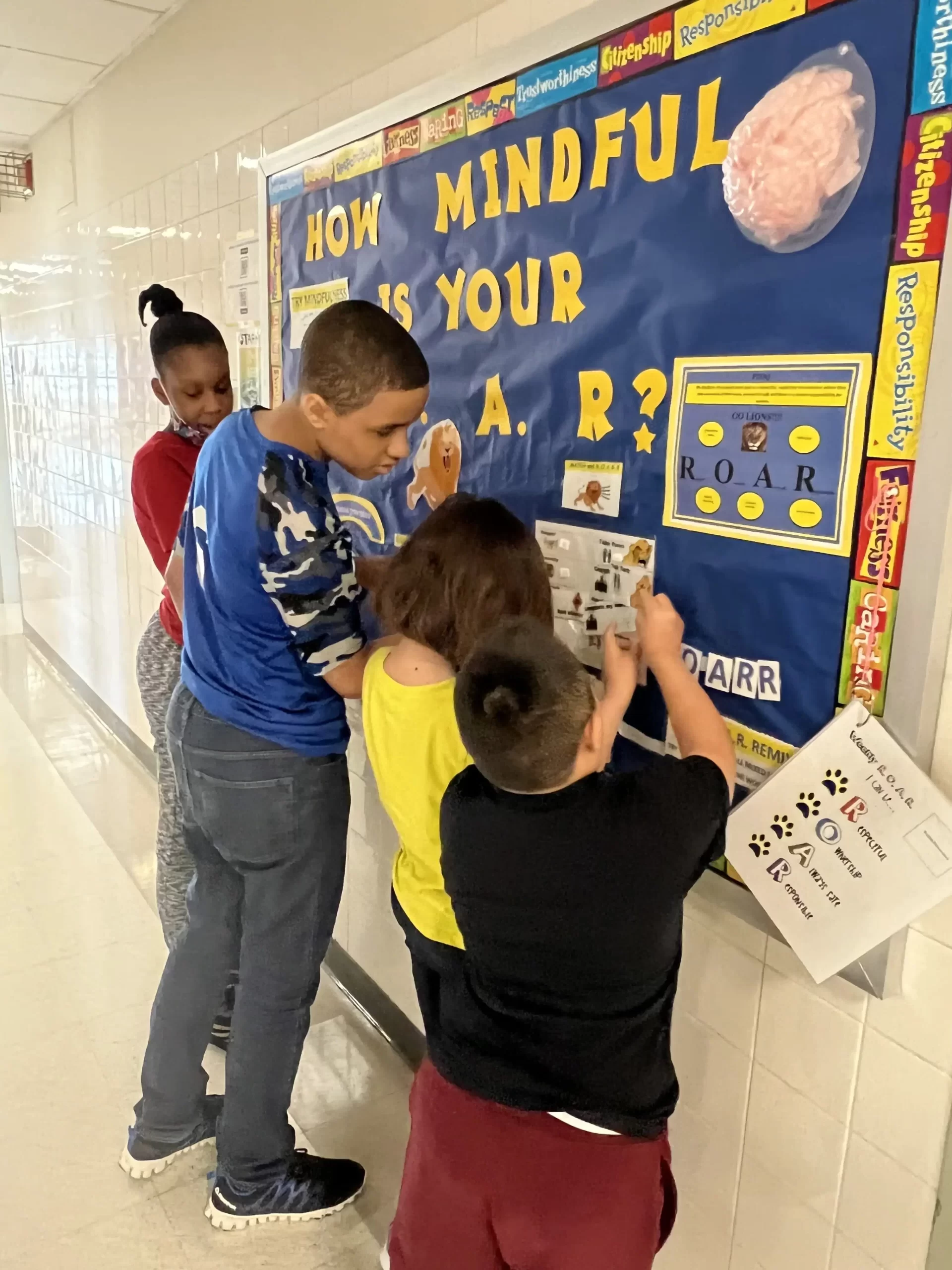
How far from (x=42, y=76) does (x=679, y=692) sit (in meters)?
3.43

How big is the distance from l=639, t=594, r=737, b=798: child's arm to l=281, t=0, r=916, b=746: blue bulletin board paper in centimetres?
5

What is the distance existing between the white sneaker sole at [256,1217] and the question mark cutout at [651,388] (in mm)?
1502

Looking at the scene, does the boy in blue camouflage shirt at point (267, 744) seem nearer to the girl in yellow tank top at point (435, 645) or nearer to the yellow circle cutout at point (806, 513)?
the girl in yellow tank top at point (435, 645)

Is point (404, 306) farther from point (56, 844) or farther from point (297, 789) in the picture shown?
point (56, 844)

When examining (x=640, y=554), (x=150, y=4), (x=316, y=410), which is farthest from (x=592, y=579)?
(x=150, y=4)

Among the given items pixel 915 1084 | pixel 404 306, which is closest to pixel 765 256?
pixel 404 306

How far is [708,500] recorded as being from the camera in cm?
Answer: 113

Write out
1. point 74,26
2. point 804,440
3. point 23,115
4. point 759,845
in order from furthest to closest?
point 23,115, point 74,26, point 759,845, point 804,440

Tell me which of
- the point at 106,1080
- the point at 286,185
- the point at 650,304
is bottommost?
the point at 106,1080

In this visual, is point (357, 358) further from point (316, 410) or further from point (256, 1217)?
point (256, 1217)

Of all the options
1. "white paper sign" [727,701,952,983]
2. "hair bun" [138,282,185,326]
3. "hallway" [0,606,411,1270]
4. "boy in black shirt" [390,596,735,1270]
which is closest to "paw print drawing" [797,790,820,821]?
"white paper sign" [727,701,952,983]

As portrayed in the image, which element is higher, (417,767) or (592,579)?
(592,579)

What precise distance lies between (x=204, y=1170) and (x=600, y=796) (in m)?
1.39

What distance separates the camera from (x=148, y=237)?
9.64 ft
